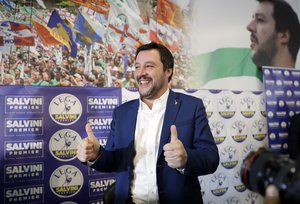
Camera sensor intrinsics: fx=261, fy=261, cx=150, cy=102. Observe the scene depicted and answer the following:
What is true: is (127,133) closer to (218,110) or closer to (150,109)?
(150,109)

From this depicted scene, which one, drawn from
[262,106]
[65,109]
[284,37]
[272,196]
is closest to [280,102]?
[262,106]

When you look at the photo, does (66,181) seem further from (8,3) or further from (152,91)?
(8,3)

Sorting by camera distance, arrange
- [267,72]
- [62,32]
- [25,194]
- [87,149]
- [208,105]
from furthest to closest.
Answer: [267,72] → [208,105] → [62,32] → [25,194] → [87,149]

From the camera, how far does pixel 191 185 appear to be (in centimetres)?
148

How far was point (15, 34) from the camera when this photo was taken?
1.94 meters

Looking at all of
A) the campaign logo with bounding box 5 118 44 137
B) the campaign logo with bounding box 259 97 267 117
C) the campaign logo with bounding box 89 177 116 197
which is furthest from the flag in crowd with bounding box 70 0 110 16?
the campaign logo with bounding box 259 97 267 117

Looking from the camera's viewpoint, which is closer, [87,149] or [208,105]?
[87,149]

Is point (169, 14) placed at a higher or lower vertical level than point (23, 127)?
higher

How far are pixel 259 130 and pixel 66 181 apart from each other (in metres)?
2.26

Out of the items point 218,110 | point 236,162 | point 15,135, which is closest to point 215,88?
point 218,110

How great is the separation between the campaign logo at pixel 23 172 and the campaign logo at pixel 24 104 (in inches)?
15.4

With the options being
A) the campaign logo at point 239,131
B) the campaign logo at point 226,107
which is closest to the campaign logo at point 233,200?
the campaign logo at point 239,131

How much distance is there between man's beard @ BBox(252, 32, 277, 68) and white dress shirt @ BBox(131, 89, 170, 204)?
2.04 m

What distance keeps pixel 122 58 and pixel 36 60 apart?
0.73 m
